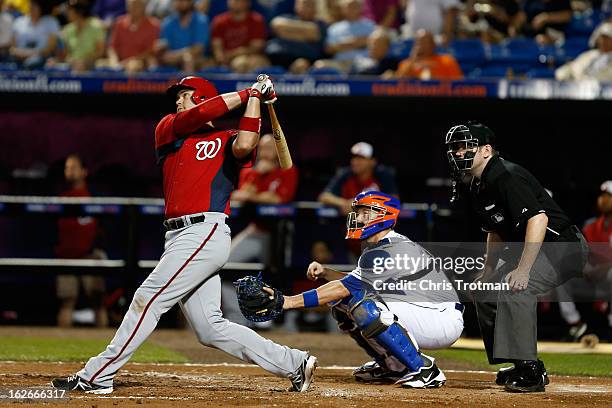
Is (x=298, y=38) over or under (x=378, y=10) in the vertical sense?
under

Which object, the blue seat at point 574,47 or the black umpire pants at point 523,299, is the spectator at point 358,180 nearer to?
the blue seat at point 574,47

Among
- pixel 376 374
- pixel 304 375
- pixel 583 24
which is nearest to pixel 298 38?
pixel 583 24

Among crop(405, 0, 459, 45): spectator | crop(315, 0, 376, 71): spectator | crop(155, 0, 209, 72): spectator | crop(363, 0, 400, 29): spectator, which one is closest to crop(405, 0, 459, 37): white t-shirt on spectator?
crop(405, 0, 459, 45): spectator

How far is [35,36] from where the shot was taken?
38.0 feet

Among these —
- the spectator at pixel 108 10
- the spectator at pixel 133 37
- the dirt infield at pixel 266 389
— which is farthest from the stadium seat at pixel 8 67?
the dirt infield at pixel 266 389

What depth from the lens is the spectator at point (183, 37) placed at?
1105 cm

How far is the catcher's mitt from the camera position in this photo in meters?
5.56

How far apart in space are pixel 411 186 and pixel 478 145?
4972mm

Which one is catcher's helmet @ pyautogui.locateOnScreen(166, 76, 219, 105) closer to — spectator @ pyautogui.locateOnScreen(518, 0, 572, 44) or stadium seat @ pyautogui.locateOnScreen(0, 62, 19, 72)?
stadium seat @ pyautogui.locateOnScreen(0, 62, 19, 72)

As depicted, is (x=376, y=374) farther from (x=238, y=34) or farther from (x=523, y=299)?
(x=238, y=34)

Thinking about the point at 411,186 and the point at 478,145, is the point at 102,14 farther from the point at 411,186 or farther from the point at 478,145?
the point at 478,145

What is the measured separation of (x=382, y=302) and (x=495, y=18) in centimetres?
606

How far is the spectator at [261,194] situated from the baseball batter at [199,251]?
4563 millimetres

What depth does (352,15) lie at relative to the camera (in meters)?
11.2
